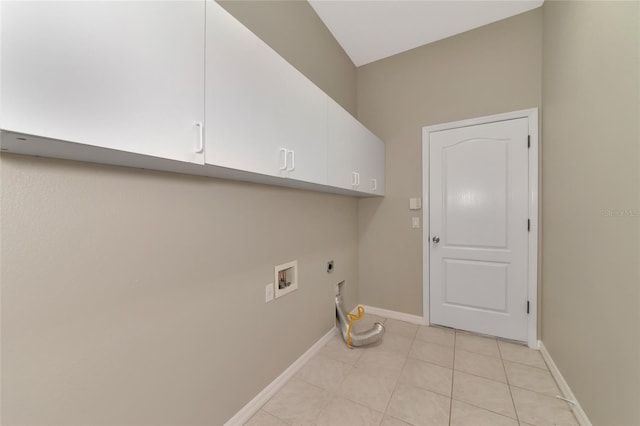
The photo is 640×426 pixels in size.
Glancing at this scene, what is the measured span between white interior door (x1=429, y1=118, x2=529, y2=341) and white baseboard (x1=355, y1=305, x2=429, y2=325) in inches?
5.8

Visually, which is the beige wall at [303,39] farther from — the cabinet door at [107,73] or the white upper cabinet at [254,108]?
the cabinet door at [107,73]

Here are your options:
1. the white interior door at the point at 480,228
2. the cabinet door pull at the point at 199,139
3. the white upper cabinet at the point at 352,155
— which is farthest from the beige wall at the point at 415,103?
the cabinet door pull at the point at 199,139

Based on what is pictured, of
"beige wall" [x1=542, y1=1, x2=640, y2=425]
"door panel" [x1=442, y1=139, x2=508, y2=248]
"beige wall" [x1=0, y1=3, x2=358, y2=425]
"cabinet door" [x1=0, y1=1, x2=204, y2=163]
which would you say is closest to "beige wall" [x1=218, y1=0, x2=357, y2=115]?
"beige wall" [x1=0, y1=3, x2=358, y2=425]

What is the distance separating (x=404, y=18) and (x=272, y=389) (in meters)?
3.26

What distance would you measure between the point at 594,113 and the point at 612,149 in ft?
0.95

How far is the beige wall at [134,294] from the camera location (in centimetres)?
75

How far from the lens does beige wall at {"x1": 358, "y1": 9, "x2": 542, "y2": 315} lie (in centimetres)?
228

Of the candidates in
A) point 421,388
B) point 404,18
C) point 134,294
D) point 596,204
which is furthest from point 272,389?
point 404,18

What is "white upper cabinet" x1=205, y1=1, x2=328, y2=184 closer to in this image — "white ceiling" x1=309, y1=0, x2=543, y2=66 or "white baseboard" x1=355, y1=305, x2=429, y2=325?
"white ceiling" x1=309, y1=0, x2=543, y2=66

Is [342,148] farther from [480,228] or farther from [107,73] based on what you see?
[480,228]

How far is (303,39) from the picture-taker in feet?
6.85

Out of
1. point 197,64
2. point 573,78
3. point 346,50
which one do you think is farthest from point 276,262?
point 346,50

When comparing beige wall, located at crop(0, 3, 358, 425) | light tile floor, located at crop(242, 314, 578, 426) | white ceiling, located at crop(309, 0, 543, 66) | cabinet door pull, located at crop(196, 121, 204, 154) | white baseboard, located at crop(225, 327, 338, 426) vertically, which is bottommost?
light tile floor, located at crop(242, 314, 578, 426)

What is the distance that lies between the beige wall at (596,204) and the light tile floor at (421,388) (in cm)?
27
